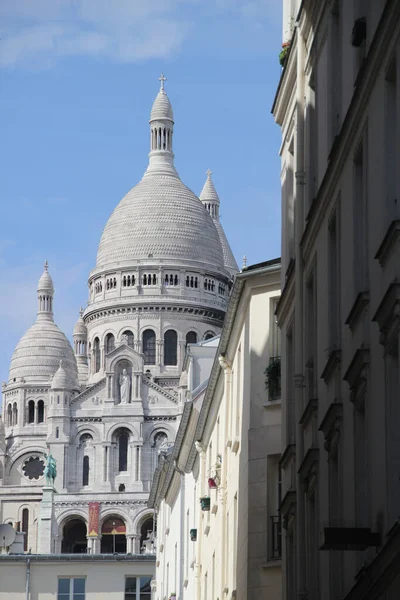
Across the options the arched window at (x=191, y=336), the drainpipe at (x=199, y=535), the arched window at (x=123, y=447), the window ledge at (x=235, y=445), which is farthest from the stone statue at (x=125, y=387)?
the window ledge at (x=235, y=445)

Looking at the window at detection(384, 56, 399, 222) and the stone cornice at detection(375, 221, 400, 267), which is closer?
the stone cornice at detection(375, 221, 400, 267)

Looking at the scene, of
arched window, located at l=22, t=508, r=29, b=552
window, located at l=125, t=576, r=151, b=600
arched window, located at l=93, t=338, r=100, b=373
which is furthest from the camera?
arched window, located at l=93, t=338, r=100, b=373

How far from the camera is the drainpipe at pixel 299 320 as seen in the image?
18375 mm

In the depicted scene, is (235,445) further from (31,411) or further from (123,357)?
(31,411)

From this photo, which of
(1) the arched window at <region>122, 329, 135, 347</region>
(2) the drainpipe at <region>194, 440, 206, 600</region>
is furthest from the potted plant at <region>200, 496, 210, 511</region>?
(1) the arched window at <region>122, 329, 135, 347</region>

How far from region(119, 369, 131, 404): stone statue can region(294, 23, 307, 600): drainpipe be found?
107278mm

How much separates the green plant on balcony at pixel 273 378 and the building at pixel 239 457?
13 mm

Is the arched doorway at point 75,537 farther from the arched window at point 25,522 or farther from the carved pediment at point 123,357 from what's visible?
the carved pediment at point 123,357

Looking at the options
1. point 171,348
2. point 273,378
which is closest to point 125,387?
point 171,348

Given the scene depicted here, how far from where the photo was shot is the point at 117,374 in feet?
422

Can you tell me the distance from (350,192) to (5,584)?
3801 centimetres

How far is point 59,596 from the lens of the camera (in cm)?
5200

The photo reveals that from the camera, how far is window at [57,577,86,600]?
170ft

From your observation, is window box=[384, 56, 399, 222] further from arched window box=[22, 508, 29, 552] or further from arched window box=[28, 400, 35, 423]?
arched window box=[28, 400, 35, 423]
